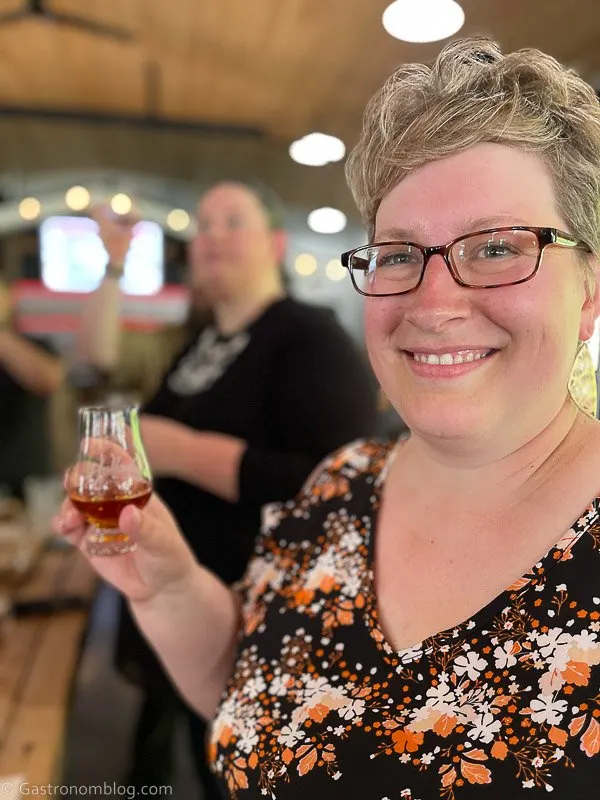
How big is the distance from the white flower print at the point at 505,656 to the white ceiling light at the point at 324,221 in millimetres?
1813

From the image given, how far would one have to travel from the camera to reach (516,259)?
2.41ft

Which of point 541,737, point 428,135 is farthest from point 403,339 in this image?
point 541,737

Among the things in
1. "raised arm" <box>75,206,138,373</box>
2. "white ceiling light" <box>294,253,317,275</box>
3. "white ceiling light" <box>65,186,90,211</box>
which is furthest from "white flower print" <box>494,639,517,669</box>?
"white ceiling light" <box>65,186,90,211</box>

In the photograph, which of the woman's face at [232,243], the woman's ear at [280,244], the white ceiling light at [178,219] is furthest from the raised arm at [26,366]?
the white ceiling light at [178,219]

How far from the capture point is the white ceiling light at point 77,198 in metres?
3.98

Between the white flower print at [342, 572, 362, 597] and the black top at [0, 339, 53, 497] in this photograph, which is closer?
the white flower print at [342, 572, 362, 597]

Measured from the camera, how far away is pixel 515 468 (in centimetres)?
81

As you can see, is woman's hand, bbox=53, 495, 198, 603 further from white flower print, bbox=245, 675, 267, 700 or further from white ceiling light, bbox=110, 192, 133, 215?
white ceiling light, bbox=110, 192, 133, 215

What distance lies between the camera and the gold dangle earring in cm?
81

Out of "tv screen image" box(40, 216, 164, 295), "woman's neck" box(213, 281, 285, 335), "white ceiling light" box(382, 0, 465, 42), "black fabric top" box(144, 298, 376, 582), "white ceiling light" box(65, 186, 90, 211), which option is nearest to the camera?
"white ceiling light" box(382, 0, 465, 42)

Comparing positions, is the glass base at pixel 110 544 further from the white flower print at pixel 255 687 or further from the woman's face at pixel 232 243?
the woman's face at pixel 232 243

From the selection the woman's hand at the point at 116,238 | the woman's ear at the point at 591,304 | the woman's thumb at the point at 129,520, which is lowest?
the woman's thumb at the point at 129,520

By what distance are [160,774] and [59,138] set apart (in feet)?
11.2

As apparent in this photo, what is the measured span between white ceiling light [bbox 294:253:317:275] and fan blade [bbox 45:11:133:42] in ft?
3.65
